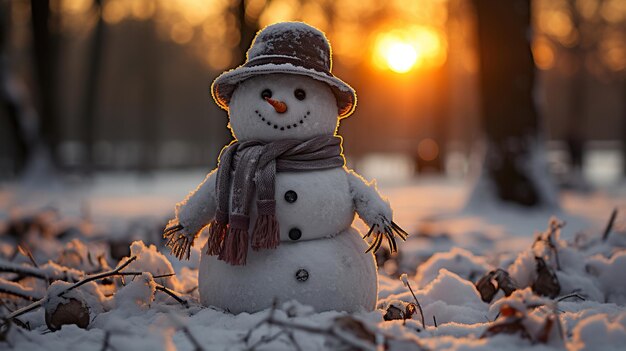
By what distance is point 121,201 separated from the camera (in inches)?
498

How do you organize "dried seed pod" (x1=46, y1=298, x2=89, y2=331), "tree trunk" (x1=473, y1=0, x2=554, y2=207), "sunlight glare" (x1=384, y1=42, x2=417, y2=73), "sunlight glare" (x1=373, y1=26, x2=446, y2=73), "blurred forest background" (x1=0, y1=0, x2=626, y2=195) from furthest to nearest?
"sunlight glare" (x1=384, y1=42, x2=417, y2=73), "sunlight glare" (x1=373, y1=26, x2=446, y2=73), "blurred forest background" (x1=0, y1=0, x2=626, y2=195), "tree trunk" (x1=473, y1=0, x2=554, y2=207), "dried seed pod" (x1=46, y1=298, x2=89, y2=331)

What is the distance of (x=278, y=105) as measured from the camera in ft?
9.48

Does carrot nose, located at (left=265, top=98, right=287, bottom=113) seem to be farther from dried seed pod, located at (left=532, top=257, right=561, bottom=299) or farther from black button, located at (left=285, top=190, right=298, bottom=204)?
dried seed pod, located at (left=532, top=257, right=561, bottom=299)

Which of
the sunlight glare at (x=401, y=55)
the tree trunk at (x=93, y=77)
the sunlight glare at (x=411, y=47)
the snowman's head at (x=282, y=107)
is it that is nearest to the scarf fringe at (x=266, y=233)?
the snowman's head at (x=282, y=107)

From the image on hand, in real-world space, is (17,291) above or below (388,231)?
below

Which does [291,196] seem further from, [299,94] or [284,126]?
[299,94]

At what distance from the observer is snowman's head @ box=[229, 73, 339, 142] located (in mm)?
2941

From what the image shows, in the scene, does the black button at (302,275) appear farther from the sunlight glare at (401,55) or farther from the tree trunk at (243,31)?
the sunlight glare at (401,55)

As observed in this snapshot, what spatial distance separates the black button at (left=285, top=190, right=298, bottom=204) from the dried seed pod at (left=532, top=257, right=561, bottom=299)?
1.60 m

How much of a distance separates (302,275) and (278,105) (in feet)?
2.66

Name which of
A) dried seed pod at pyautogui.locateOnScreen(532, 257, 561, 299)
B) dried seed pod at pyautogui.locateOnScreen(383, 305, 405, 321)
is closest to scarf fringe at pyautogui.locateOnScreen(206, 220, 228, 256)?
dried seed pod at pyautogui.locateOnScreen(383, 305, 405, 321)

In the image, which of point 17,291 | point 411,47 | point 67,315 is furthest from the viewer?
point 411,47

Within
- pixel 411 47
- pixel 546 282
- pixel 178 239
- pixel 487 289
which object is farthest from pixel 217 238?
pixel 411 47

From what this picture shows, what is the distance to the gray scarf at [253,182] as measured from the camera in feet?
9.10
